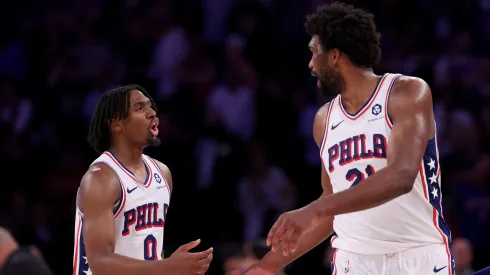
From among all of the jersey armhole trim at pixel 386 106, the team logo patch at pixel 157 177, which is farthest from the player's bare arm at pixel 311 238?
the team logo patch at pixel 157 177

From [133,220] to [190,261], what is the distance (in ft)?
2.35

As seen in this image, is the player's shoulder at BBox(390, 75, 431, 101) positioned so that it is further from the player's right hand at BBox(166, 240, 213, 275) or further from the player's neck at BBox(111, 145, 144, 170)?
the player's neck at BBox(111, 145, 144, 170)

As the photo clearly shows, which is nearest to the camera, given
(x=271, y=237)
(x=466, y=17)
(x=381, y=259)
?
(x=271, y=237)

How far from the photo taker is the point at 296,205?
9547 mm

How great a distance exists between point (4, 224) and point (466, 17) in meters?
6.08

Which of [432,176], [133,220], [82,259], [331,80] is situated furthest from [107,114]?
[432,176]

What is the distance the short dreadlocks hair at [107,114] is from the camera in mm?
5855

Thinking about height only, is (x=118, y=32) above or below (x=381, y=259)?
above

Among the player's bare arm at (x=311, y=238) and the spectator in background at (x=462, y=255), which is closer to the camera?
the player's bare arm at (x=311, y=238)

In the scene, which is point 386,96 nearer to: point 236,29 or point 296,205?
point 296,205

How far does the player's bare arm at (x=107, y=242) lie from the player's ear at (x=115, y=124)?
0.37 meters

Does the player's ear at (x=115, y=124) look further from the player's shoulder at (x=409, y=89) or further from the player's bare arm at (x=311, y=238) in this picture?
the player's shoulder at (x=409, y=89)

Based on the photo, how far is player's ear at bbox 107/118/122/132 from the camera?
586cm

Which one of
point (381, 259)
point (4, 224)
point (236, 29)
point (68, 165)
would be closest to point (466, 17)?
point (236, 29)
